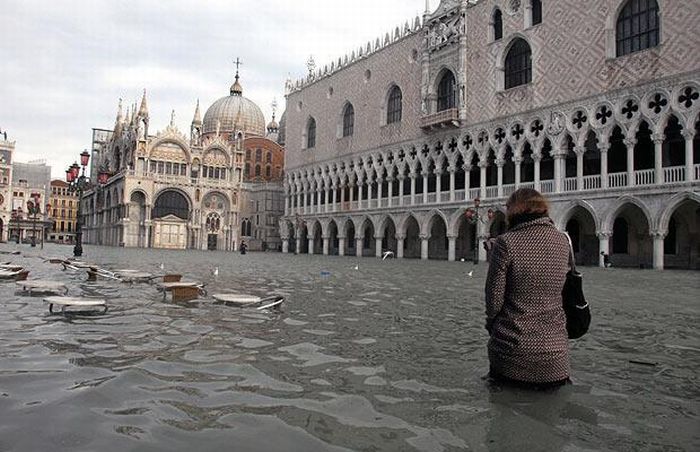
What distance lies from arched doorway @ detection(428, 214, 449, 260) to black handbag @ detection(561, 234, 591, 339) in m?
35.2

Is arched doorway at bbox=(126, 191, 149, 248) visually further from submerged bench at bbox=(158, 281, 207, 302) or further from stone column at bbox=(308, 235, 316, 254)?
submerged bench at bbox=(158, 281, 207, 302)

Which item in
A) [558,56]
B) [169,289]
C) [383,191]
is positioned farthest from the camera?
[383,191]

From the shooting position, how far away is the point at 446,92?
37.6m

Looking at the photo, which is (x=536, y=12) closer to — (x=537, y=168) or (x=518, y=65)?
(x=518, y=65)

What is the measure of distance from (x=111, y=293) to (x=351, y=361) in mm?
6736

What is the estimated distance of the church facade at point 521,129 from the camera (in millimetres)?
24609

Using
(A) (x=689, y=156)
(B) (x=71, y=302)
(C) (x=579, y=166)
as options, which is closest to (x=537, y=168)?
(C) (x=579, y=166)

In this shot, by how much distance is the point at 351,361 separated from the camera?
523 cm

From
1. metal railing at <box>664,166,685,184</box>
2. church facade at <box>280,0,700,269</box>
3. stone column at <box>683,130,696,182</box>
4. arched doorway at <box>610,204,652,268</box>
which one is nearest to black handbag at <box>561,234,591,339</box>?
church facade at <box>280,0,700,269</box>

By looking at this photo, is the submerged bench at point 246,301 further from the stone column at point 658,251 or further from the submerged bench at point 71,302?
the stone column at point 658,251

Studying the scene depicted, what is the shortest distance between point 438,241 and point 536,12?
1706cm

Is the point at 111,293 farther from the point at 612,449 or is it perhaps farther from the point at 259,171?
the point at 259,171

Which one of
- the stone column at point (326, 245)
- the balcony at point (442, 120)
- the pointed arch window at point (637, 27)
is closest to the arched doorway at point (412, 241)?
the balcony at point (442, 120)

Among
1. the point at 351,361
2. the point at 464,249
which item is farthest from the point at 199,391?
the point at 464,249
